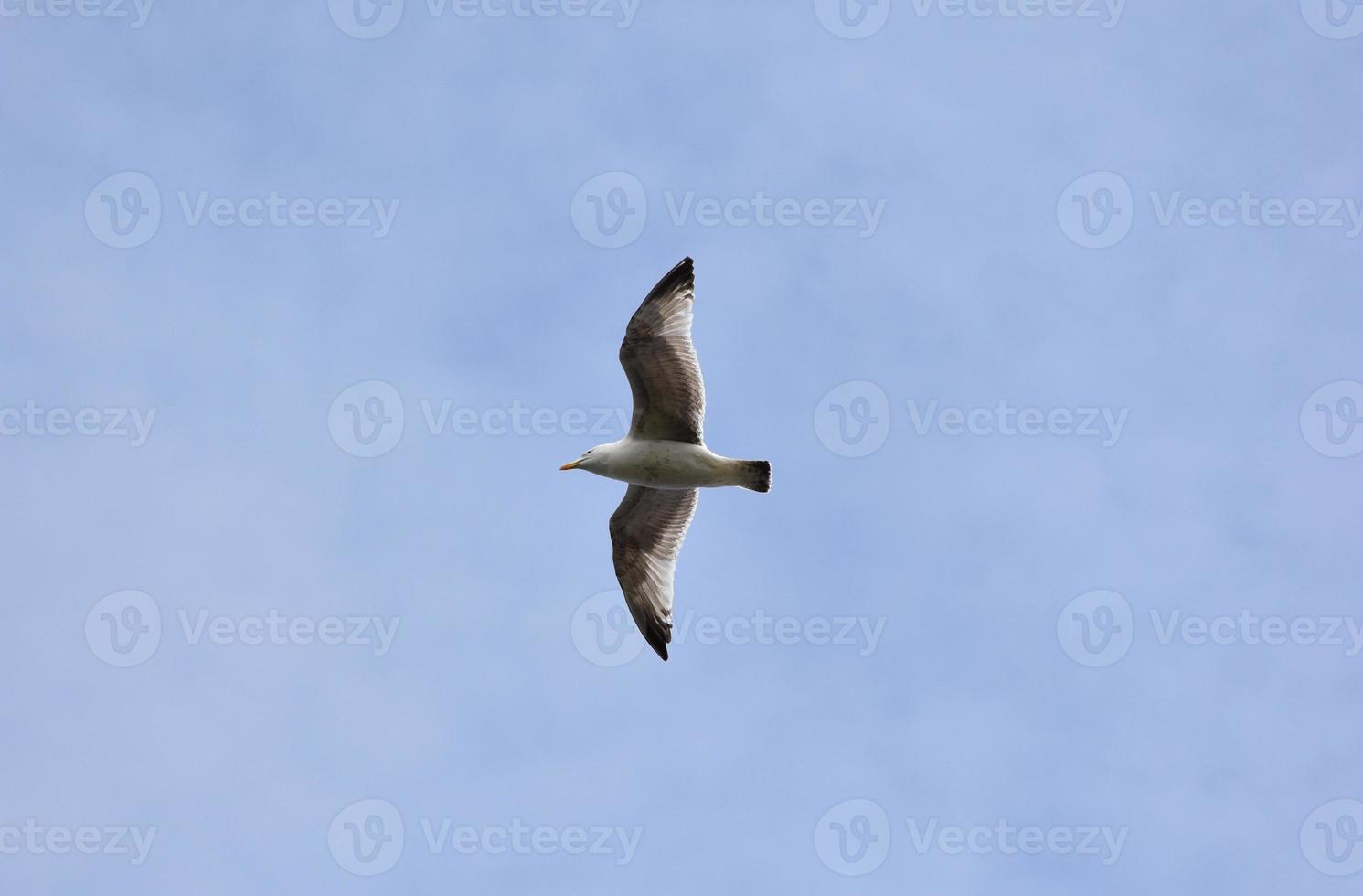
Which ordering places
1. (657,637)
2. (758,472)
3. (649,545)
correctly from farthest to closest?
(649,545), (657,637), (758,472)

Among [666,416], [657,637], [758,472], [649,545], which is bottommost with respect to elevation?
[657,637]

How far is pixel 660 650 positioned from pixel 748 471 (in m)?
2.36

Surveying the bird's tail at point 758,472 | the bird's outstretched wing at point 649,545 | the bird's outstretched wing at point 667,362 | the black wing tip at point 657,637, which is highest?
the bird's outstretched wing at point 667,362

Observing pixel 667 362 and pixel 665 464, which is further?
pixel 665 464

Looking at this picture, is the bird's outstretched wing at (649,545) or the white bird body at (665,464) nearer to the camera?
the white bird body at (665,464)

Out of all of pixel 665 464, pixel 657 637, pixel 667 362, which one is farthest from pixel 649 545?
pixel 667 362

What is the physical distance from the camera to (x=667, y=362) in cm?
1546

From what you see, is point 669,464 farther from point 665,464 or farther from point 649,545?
point 649,545

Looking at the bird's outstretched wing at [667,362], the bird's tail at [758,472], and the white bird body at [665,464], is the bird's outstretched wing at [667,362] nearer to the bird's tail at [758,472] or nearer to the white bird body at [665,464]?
the white bird body at [665,464]

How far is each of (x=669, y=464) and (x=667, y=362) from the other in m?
1.11

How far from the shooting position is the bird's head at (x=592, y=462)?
15.9 metres

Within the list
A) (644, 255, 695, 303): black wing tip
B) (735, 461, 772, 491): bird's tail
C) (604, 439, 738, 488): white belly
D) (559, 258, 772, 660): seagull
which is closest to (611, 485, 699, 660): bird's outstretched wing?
(559, 258, 772, 660): seagull

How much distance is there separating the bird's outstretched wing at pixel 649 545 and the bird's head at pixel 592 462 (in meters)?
0.90

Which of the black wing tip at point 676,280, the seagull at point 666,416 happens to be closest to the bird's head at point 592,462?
the seagull at point 666,416
